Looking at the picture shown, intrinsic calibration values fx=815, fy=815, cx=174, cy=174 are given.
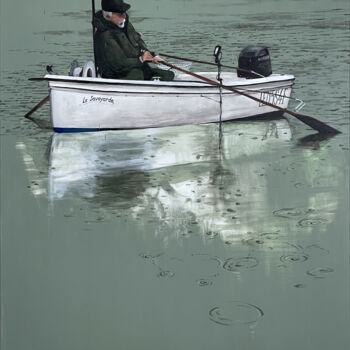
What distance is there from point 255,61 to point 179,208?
1530 mm

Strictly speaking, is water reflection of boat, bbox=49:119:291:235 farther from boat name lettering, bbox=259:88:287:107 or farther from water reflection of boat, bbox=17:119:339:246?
boat name lettering, bbox=259:88:287:107

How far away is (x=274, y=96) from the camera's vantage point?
512 cm

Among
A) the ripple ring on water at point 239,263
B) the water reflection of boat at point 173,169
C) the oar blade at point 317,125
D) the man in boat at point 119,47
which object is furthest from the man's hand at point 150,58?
the ripple ring on water at point 239,263

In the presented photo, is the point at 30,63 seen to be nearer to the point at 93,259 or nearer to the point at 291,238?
the point at 93,259

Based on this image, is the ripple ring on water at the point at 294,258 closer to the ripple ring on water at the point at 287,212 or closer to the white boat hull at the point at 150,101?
the ripple ring on water at the point at 287,212

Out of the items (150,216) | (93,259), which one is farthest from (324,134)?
(93,259)

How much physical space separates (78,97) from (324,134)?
1423 millimetres

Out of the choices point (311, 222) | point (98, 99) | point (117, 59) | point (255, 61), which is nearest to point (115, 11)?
point (117, 59)

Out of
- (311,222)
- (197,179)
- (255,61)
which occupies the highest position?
(255,61)

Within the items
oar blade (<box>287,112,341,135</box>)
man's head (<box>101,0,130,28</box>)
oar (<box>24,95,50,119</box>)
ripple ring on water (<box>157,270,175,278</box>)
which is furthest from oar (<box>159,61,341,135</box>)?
ripple ring on water (<box>157,270,175,278</box>)

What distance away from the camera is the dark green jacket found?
4.45 meters

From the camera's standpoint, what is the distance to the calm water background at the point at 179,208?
3.47 meters

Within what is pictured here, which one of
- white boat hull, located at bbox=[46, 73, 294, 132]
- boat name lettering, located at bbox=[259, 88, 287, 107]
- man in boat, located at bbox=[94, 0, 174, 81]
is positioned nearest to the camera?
man in boat, located at bbox=[94, 0, 174, 81]

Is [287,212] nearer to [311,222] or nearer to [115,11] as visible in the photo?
[311,222]
